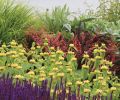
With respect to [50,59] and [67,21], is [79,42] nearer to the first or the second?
[50,59]

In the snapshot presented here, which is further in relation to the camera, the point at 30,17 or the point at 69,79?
the point at 30,17

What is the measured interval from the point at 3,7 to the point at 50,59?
8.94 ft

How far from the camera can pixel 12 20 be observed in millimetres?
7609

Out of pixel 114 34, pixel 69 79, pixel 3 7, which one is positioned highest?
pixel 3 7

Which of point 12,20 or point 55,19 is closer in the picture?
point 12,20

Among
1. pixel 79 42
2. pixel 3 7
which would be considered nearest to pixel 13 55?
pixel 79 42

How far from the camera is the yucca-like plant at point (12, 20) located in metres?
7.34

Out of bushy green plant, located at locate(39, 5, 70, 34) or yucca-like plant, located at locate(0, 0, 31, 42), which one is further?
bushy green plant, located at locate(39, 5, 70, 34)

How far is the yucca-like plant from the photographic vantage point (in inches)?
289

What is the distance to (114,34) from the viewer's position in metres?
6.89

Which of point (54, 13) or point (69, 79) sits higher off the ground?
point (54, 13)

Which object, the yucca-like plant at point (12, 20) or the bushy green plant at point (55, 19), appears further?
the bushy green plant at point (55, 19)

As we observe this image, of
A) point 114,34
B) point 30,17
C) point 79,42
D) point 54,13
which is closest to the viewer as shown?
point 79,42

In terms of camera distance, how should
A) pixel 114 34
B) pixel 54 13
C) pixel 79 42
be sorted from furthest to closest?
pixel 54 13 → pixel 114 34 → pixel 79 42
